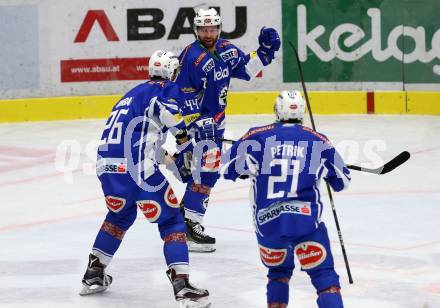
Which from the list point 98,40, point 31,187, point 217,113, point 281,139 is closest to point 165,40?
point 98,40

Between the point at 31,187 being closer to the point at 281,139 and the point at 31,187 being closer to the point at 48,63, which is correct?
the point at 48,63

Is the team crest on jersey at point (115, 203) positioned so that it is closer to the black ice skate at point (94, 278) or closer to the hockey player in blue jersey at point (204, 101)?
the black ice skate at point (94, 278)

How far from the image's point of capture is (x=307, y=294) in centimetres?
678

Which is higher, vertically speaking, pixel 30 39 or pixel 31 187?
pixel 30 39

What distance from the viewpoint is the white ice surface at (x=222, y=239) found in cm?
687

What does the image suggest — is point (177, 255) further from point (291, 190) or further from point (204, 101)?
point (204, 101)

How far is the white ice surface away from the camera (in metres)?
6.87

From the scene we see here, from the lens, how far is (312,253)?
5.54 meters

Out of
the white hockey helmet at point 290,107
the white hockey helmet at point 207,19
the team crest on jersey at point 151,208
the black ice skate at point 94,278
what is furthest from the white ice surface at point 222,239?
the white hockey helmet at point 207,19

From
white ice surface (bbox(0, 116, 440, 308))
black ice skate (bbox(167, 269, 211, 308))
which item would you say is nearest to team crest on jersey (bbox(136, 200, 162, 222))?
black ice skate (bbox(167, 269, 211, 308))

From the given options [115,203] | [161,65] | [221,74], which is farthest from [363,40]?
[115,203]

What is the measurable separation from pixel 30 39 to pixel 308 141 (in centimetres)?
894

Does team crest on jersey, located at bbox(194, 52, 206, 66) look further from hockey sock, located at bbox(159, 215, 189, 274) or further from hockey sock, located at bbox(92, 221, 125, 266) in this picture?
hockey sock, located at bbox(159, 215, 189, 274)

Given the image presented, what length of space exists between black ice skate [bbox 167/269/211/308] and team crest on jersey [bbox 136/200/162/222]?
0.33 metres
